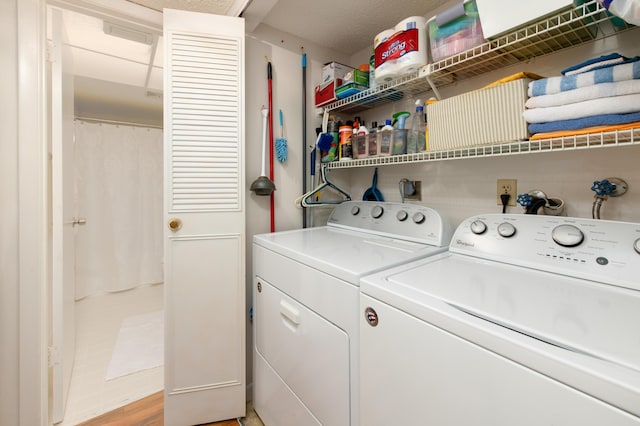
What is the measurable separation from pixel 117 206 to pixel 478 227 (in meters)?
3.88

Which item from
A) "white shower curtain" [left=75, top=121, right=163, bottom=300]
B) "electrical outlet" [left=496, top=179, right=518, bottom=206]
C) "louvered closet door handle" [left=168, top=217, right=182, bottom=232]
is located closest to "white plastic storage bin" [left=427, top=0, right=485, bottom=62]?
"electrical outlet" [left=496, top=179, right=518, bottom=206]

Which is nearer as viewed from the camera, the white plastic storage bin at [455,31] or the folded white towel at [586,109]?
the folded white towel at [586,109]

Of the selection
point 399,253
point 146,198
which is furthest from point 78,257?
point 399,253

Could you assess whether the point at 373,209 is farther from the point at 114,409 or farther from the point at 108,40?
the point at 108,40

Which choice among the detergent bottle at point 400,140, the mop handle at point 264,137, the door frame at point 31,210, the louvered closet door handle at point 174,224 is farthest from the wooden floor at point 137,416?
the detergent bottle at point 400,140

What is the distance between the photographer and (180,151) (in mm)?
1491

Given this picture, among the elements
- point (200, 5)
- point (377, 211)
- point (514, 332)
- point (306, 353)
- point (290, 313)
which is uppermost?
point (200, 5)

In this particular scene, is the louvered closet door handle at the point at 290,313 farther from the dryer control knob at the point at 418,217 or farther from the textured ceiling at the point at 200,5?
the textured ceiling at the point at 200,5

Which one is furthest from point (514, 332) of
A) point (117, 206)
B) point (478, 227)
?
point (117, 206)

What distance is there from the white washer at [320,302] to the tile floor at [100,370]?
0.84 meters

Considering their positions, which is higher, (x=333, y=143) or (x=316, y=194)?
(x=333, y=143)

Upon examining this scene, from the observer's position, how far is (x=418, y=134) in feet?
4.68

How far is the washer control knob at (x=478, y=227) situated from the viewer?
115 cm

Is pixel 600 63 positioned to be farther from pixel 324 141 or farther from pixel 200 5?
pixel 200 5
